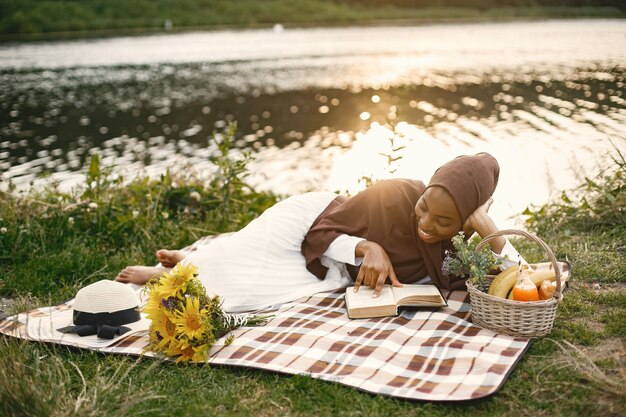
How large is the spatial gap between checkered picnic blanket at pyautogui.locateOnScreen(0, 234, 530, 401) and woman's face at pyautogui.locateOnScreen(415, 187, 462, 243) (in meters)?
0.54

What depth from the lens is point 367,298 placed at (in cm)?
423

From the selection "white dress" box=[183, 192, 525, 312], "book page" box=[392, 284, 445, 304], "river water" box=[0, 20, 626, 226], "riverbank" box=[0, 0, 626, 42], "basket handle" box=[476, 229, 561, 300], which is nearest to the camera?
"basket handle" box=[476, 229, 561, 300]

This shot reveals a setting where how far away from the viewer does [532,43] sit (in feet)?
101

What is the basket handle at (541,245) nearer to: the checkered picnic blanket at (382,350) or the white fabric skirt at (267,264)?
the checkered picnic blanket at (382,350)

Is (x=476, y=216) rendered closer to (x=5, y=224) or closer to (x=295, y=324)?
(x=295, y=324)

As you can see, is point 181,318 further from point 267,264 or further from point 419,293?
point 419,293

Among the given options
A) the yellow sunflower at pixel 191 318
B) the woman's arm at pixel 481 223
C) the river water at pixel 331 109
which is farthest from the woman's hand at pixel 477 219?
the yellow sunflower at pixel 191 318

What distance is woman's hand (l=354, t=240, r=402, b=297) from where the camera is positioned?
423 centimetres

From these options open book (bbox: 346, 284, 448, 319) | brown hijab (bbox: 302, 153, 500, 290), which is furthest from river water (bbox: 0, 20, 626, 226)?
open book (bbox: 346, 284, 448, 319)

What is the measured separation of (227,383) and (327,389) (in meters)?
0.58

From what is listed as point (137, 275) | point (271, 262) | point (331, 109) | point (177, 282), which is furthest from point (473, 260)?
point (331, 109)

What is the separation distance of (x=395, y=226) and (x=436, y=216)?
45 cm

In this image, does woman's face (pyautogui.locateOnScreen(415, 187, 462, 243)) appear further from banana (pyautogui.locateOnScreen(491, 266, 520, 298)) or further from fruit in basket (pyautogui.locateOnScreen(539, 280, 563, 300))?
fruit in basket (pyautogui.locateOnScreen(539, 280, 563, 300))

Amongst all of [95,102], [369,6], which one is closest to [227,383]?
[95,102]
